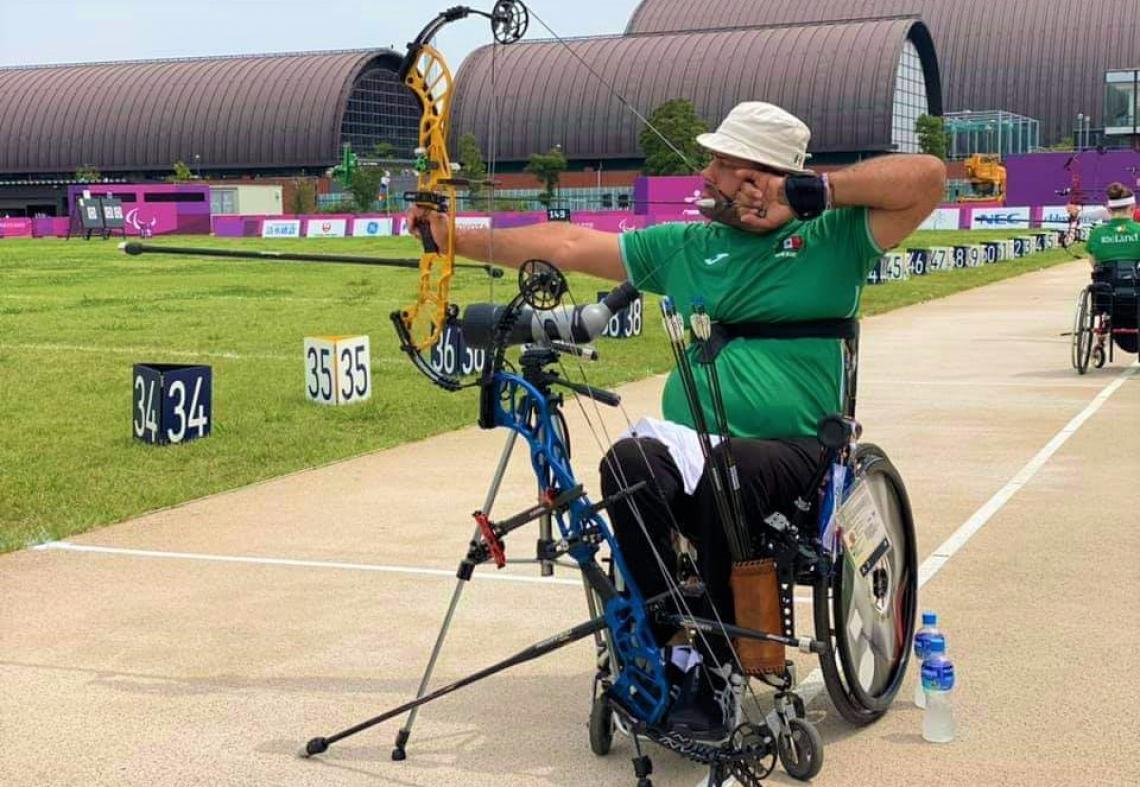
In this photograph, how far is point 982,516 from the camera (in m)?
8.20

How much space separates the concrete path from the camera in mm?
4574

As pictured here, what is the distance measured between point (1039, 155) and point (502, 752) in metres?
82.2

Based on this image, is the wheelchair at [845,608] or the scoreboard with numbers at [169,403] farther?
the scoreboard with numbers at [169,403]

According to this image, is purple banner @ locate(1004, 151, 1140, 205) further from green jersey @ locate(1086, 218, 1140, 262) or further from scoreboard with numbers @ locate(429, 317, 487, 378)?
scoreboard with numbers @ locate(429, 317, 487, 378)

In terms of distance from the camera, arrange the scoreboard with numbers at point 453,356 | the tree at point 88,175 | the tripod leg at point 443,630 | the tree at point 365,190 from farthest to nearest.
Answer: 1. the tree at point 88,175
2. the tree at point 365,190
3. the scoreboard with numbers at point 453,356
4. the tripod leg at point 443,630

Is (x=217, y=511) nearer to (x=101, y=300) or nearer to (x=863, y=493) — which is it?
(x=863, y=493)

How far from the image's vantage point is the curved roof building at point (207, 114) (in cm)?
11625

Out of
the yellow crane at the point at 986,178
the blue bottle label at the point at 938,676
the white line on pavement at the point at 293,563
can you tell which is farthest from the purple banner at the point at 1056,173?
the blue bottle label at the point at 938,676

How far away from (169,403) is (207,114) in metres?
114

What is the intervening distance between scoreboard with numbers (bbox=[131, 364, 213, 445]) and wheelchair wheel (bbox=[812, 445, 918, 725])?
6.94 m

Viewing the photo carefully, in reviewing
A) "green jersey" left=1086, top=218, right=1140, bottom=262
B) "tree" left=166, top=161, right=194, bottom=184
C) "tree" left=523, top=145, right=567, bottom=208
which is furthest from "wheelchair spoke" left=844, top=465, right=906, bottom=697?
"tree" left=166, top=161, right=194, bottom=184

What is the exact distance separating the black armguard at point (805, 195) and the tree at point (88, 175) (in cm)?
11763

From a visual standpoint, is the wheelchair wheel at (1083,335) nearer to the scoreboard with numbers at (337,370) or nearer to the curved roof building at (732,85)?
the scoreboard with numbers at (337,370)

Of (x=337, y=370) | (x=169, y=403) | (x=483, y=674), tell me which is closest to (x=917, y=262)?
(x=337, y=370)
